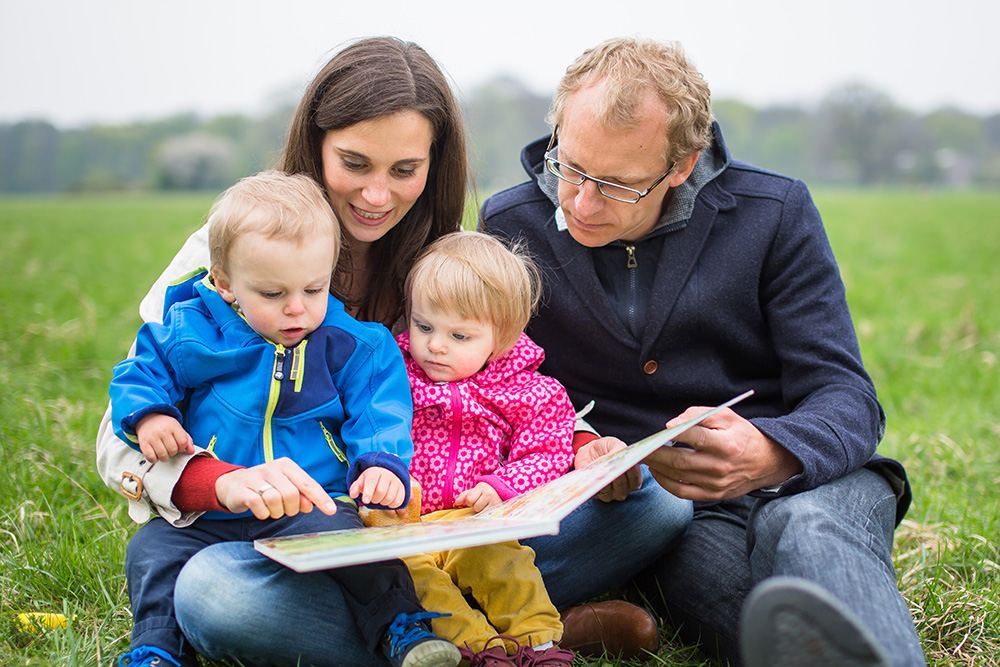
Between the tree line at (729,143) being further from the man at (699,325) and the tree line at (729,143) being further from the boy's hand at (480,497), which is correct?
the boy's hand at (480,497)

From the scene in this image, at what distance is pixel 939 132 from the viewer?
3199 inches

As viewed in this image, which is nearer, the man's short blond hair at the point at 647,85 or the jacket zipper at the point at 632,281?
the man's short blond hair at the point at 647,85

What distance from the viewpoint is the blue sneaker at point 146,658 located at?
6.34 feet

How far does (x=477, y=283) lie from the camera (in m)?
2.47

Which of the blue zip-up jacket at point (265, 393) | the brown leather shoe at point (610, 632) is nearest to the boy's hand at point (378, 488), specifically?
the blue zip-up jacket at point (265, 393)

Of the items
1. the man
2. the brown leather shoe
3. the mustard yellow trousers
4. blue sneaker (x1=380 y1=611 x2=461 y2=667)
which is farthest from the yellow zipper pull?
the brown leather shoe

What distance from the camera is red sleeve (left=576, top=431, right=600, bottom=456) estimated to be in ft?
8.60

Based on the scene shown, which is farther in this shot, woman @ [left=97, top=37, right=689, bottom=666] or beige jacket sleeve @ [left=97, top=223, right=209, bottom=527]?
beige jacket sleeve @ [left=97, top=223, right=209, bottom=527]

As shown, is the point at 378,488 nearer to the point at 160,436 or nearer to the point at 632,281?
the point at 160,436

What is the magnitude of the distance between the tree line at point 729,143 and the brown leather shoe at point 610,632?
1632 cm

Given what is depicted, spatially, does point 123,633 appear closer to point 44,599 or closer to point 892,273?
point 44,599

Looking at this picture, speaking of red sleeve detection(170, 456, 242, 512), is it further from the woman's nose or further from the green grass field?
the woman's nose

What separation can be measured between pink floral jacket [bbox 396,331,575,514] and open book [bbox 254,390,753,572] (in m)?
0.32

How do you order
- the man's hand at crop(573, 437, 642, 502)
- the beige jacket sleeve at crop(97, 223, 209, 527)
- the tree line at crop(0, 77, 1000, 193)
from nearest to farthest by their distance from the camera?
the beige jacket sleeve at crop(97, 223, 209, 527) < the man's hand at crop(573, 437, 642, 502) < the tree line at crop(0, 77, 1000, 193)
